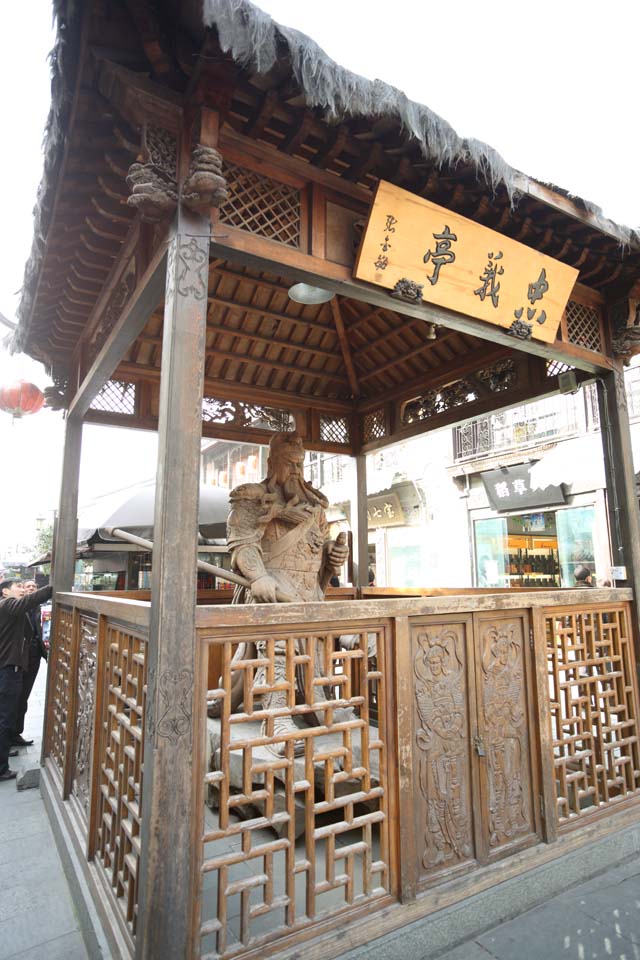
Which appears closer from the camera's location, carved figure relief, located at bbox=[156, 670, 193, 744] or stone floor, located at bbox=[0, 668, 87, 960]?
carved figure relief, located at bbox=[156, 670, 193, 744]

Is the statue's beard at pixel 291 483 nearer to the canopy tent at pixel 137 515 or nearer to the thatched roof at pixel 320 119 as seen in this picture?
the thatched roof at pixel 320 119

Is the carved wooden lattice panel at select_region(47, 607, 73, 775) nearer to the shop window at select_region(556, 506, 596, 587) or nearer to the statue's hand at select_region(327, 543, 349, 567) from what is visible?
the statue's hand at select_region(327, 543, 349, 567)

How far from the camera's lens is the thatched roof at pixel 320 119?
2.15m

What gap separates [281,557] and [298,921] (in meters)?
2.45

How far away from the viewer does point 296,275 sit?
113 inches

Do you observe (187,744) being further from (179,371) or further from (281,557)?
(281,557)

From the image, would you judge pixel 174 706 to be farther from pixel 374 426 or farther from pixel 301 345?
pixel 374 426

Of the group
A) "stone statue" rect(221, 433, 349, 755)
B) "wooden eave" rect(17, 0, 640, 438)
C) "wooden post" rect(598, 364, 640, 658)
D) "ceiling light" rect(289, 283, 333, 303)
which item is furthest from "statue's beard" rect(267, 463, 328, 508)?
"wooden post" rect(598, 364, 640, 658)

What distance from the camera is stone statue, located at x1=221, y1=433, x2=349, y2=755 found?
412 cm

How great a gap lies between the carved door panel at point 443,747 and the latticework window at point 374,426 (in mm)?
3499

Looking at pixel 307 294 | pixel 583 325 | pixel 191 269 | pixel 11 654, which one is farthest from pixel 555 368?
pixel 11 654

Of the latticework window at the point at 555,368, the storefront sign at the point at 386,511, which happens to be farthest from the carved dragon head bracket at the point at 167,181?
the storefront sign at the point at 386,511

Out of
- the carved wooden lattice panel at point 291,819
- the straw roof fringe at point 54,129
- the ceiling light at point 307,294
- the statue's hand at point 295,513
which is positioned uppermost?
the ceiling light at point 307,294

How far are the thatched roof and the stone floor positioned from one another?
357 cm
